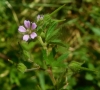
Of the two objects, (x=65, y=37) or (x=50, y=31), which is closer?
(x=50, y=31)

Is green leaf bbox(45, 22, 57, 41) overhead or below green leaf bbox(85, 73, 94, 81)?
overhead

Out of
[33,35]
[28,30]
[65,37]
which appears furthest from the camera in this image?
[65,37]

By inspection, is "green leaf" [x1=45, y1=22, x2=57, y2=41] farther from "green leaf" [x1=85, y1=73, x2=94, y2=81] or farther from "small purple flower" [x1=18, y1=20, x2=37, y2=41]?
"green leaf" [x1=85, y1=73, x2=94, y2=81]

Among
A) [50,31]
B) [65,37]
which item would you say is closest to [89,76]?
[65,37]

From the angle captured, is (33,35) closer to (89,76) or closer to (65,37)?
(89,76)

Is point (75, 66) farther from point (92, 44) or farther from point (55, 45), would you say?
point (92, 44)

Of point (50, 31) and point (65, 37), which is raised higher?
point (50, 31)

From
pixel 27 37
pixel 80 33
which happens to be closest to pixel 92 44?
pixel 80 33

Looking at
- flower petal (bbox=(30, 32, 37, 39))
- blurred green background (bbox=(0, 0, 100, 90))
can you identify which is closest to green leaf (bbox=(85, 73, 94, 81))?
blurred green background (bbox=(0, 0, 100, 90))

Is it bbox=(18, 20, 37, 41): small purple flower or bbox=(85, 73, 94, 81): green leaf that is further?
bbox=(85, 73, 94, 81): green leaf

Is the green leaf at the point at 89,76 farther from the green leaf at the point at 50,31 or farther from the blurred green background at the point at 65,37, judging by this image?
the green leaf at the point at 50,31

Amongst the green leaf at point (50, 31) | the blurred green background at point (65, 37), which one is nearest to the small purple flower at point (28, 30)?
the green leaf at point (50, 31)
